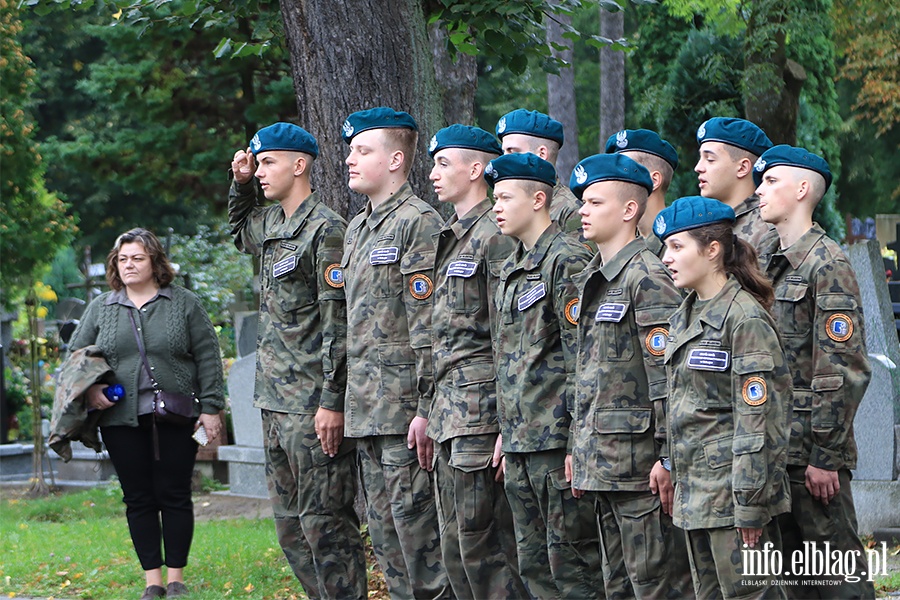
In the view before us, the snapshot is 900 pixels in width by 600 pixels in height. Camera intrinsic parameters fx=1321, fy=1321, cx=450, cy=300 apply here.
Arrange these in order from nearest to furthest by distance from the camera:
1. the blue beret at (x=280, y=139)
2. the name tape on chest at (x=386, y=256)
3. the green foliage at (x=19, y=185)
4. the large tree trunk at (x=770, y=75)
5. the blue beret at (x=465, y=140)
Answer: the blue beret at (x=465, y=140)
the name tape on chest at (x=386, y=256)
the blue beret at (x=280, y=139)
the large tree trunk at (x=770, y=75)
the green foliage at (x=19, y=185)

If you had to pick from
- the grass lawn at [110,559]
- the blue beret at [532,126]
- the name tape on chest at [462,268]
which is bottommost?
the grass lawn at [110,559]

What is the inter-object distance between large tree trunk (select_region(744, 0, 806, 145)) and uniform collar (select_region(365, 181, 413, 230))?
8476 millimetres

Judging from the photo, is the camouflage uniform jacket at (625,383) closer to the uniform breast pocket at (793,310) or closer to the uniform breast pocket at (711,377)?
the uniform breast pocket at (711,377)

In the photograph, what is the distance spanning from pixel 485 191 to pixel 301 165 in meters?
1.08

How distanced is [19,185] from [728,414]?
43.2 ft

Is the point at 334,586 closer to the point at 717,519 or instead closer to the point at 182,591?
the point at 182,591

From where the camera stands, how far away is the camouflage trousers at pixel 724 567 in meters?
4.77

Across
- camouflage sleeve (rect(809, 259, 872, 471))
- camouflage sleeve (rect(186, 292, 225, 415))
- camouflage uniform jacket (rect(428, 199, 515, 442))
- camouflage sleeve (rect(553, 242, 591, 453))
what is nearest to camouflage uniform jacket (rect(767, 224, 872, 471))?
camouflage sleeve (rect(809, 259, 872, 471))

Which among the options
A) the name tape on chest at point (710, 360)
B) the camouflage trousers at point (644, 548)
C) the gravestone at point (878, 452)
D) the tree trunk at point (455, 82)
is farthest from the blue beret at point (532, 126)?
the tree trunk at point (455, 82)

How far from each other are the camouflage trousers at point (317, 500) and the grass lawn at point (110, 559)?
4.22ft

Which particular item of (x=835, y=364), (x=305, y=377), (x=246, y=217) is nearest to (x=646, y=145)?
(x=835, y=364)

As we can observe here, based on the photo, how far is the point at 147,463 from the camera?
754 cm

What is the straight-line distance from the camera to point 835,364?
17.3ft

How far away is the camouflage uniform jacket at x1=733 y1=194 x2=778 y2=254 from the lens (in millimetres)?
5738
